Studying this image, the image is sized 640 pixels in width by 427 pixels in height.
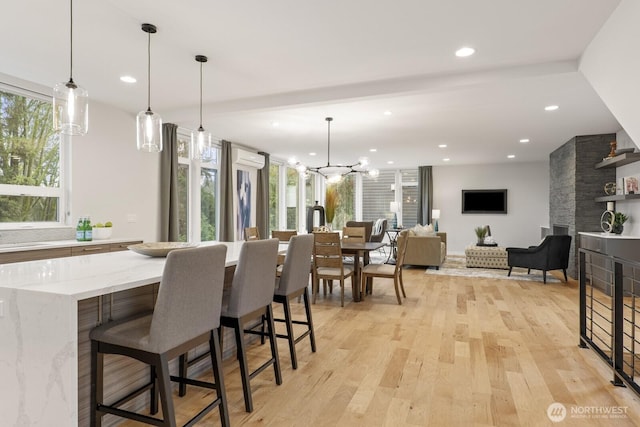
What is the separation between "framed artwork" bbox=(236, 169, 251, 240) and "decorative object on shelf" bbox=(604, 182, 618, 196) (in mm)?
6650

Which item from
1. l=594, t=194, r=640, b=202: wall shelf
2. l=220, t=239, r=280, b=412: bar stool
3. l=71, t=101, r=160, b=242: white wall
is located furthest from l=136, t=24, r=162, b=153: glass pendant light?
l=594, t=194, r=640, b=202: wall shelf

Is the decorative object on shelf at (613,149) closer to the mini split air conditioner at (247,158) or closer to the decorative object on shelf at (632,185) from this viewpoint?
the decorative object on shelf at (632,185)

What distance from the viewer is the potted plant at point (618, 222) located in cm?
582

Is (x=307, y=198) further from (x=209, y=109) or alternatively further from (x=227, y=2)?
(x=227, y=2)

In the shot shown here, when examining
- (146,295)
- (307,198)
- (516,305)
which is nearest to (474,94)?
(516,305)

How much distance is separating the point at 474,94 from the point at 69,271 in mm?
4200

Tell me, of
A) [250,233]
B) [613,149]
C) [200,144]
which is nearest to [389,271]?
[250,233]

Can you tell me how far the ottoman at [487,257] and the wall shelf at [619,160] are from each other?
88.8 inches

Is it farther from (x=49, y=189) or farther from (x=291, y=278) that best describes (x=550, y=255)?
(x=49, y=189)

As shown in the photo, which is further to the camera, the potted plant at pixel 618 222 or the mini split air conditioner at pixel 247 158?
the mini split air conditioner at pixel 247 158

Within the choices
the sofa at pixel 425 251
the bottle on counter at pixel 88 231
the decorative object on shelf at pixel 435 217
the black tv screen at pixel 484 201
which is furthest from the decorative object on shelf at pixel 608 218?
the bottle on counter at pixel 88 231

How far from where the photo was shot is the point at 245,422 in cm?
204

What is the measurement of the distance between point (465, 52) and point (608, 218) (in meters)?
5.00

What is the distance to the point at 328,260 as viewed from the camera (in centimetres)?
466
